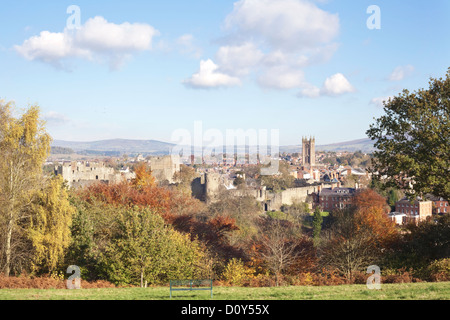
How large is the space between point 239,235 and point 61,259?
16.5 m

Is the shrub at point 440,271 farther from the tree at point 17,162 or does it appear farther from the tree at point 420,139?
the tree at point 17,162

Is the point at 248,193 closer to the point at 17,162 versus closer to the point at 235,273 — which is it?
the point at 235,273

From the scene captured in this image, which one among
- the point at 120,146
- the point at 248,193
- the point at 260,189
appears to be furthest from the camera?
the point at 120,146

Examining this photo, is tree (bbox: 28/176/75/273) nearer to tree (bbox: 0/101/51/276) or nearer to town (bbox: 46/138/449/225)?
tree (bbox: 0/101/51/276)

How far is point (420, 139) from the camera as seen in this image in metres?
14.8

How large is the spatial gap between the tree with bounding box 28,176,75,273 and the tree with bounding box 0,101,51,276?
1.38 feet

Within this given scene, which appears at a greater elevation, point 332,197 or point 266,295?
point 266,295

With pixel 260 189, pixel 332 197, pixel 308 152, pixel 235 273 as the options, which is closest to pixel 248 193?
pixel 260 189

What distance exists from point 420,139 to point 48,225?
12634 mm

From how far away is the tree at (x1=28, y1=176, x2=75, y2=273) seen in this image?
1464 centimetres

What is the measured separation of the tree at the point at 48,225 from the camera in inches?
576
